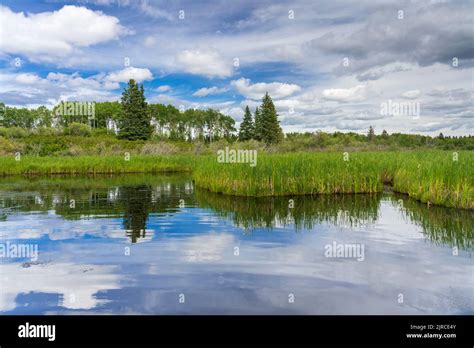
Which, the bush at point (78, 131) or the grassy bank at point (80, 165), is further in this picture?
the bush at point (78, 131)

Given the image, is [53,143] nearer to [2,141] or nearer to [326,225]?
[2,141]

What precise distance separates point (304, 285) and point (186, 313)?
6.75 feet

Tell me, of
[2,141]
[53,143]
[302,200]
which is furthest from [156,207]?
[53,143]

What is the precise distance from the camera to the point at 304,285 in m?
6.57

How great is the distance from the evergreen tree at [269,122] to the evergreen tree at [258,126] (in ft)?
2.41

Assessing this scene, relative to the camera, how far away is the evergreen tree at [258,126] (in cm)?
6725

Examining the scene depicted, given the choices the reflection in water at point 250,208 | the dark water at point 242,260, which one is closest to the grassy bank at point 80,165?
the reflection in water at point 250,208

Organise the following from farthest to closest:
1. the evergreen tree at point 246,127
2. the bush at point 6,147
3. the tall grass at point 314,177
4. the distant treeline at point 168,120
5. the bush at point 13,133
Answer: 1. the distant treeline at point 168,120
2. the evergreen tree at point 246,127
3. the bush at point 13,133
4. the bush at point 6,147
5. the tall grass at point 314,177

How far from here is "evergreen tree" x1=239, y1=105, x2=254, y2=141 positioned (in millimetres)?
71188

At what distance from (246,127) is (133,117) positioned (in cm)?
2036

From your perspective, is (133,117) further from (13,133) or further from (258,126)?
(258,126)

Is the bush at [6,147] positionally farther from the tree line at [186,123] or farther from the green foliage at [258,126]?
the green foliage at [258,126]

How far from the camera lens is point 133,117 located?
199 feet

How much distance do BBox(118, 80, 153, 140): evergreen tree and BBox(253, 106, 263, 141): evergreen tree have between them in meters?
18.2
